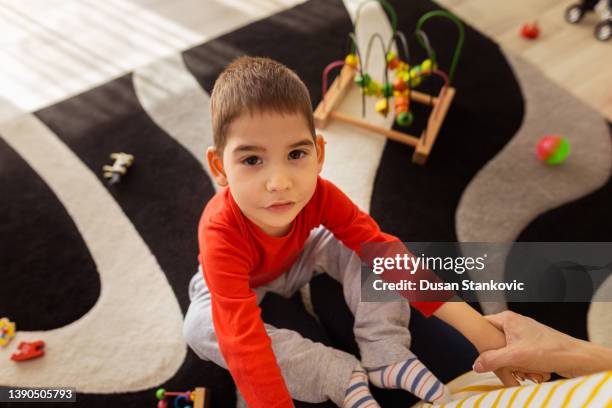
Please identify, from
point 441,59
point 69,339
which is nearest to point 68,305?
point 69,339

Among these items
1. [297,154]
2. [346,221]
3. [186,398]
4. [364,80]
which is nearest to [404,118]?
[364,80]

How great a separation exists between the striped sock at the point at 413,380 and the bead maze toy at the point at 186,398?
15.2 inches

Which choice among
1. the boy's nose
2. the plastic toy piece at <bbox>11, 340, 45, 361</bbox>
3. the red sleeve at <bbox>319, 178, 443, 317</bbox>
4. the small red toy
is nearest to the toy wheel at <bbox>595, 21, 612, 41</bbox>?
the small red toy

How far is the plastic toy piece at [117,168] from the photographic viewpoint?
131 centimetres

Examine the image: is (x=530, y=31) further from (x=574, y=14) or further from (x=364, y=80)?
(x=364, y=80)

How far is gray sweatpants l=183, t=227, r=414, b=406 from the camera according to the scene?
771 mm

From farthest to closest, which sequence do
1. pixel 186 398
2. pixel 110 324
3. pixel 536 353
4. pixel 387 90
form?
pixel 387 90, pixel 110 324, pixel 186 398, pixel 536 353

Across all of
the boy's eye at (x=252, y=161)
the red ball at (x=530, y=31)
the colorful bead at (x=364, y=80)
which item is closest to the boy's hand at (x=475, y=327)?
the boy's eye at (x=252, y=161)

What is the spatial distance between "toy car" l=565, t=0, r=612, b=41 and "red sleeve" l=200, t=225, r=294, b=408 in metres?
1.69

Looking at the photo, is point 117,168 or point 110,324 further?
point 117,168

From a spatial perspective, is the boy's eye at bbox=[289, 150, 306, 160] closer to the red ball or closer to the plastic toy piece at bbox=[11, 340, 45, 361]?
the plastic toy piece at bbox=[11, 340, 45, 361]

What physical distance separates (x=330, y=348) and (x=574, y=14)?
1.70m

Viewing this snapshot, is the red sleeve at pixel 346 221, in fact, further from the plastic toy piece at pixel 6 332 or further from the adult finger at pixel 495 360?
the plastic toy piece at pixel 6 332

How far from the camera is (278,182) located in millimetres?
696
